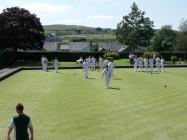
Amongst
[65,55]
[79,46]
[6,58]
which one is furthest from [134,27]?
[79,46]

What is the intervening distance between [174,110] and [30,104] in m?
6.43

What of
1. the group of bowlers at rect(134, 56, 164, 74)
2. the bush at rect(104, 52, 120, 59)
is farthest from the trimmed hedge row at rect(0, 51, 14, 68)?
the group of bowlers at rect(134, 56, 164, 74)

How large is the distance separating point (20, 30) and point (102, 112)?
57925 millimetres

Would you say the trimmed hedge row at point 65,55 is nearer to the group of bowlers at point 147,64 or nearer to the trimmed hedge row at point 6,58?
the trimmed hedge row at point 6,58

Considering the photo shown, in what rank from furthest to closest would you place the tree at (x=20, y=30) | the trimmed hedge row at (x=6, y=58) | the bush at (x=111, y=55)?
the tree at (x=20, y=30), the bush at (x=111, y=55), the trimmed hedge row at (x=6, y=58)

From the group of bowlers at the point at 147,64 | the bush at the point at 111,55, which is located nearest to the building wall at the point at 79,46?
the bush at the point at 111,55

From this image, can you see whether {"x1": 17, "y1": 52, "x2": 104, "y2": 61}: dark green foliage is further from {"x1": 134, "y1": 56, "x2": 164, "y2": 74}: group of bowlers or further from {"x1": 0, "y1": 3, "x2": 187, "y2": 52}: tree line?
{"x1": 134, "y1": 56, "x2": 164, "y2": 74}: group of bowlers

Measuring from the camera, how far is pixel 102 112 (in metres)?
19.1

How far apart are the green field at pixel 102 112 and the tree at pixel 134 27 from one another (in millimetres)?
57202

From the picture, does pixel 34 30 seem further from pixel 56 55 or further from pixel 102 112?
pixel 102 112

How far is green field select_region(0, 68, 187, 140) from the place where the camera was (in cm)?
1498

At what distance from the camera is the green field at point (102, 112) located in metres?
15.0

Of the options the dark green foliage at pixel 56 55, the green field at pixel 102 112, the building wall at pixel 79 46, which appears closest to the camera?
the green field at pixel 102 112

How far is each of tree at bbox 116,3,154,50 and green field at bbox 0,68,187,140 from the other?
188ft
